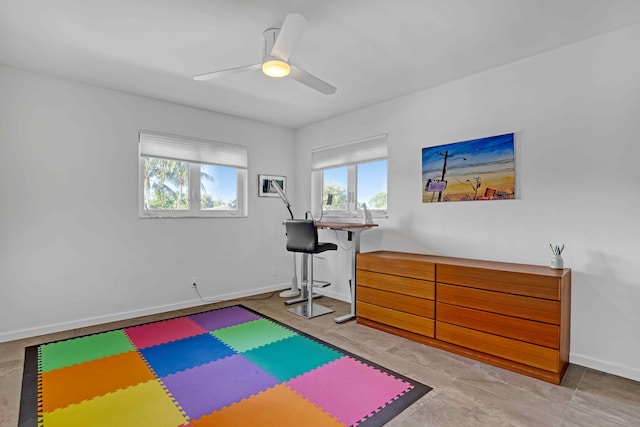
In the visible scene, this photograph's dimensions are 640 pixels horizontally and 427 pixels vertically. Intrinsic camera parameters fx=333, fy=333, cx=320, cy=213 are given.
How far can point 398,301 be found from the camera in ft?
10.2

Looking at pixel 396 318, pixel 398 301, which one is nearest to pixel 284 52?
pixel 398 301

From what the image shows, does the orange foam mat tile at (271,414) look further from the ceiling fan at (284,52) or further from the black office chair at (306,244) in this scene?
the ceiling fan at (284,52)

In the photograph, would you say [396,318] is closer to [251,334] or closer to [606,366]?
[251,334]

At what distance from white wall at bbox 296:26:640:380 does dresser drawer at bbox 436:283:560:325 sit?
489 millimetres

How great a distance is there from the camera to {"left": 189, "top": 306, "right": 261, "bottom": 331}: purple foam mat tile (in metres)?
3.41

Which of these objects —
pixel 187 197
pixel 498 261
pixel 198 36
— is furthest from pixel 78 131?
pixel 498 261

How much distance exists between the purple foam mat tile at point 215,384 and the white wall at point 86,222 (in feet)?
5.53

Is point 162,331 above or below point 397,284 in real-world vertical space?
below

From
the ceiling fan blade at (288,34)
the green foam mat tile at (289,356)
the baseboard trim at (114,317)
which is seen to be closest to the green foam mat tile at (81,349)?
the baseboard trim at (114,317)

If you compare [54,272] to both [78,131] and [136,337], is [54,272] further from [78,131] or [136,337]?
[78,131]

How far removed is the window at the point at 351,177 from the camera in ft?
13.1

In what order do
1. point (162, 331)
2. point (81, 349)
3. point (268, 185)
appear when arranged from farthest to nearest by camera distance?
→ point (268, 185) → point (162, 331) → point (81, 349)

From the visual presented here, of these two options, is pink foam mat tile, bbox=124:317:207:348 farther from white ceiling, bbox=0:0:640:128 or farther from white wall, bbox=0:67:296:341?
white ceiling, bbox=0:0:640:128

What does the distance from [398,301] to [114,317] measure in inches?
116
